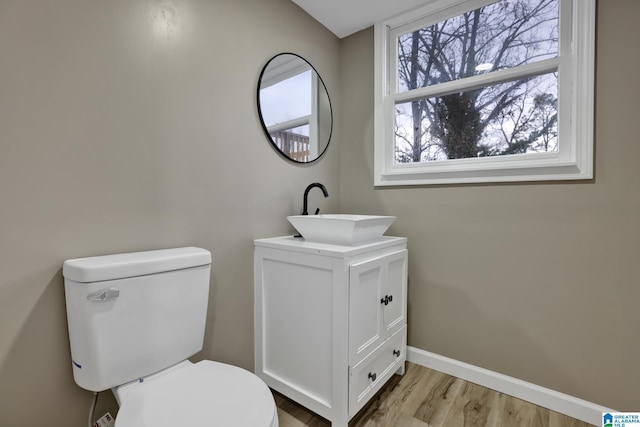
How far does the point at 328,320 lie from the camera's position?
1.28 m

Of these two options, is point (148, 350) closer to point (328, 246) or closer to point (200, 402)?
point (200, 402)

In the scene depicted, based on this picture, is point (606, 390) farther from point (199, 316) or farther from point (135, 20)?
point (135, 20)

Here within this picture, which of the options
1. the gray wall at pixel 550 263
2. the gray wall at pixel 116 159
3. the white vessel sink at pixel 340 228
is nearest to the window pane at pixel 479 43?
the gray wall at pixel 550 263

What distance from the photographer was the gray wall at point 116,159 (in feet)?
2.90

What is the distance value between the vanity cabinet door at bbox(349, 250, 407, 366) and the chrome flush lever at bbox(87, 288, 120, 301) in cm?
83

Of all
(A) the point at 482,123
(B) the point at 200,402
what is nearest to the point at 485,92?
(A) the point at 482,123

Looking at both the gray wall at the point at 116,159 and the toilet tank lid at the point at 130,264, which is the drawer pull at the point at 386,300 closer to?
the gray wall at the point at 116,159

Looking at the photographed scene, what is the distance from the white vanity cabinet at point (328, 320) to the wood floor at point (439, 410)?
101 millimetres

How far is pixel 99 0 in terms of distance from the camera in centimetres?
102

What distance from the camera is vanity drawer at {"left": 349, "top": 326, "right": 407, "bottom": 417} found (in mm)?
1267

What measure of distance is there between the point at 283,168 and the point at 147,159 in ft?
2.38

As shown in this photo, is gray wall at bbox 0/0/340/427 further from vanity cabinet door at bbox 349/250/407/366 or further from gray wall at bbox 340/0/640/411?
gray wall at bbox 340/0/640/411

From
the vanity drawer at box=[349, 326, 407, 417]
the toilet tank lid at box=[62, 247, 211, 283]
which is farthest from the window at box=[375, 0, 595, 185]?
the toilet tank lid at box=[62, 247, 211, 283]

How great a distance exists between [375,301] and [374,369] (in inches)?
13.5
